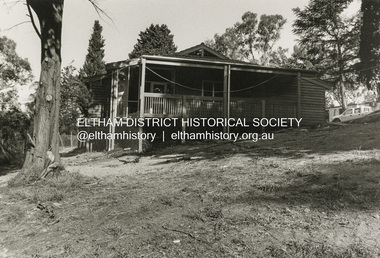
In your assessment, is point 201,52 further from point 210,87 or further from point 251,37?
point 251,37

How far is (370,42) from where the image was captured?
30.9m

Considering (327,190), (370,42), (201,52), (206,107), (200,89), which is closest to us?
(327,190)

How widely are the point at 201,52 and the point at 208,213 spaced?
17.8 m

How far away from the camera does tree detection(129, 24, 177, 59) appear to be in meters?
42.5

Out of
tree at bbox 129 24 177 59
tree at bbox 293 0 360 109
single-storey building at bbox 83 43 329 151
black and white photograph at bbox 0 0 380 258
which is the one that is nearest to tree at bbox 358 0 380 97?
tree at bbox 293 0 360 109

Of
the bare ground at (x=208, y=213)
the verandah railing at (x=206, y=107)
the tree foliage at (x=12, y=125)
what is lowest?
the bare ground at (x=208, y=213)

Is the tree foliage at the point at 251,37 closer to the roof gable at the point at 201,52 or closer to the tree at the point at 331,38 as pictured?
the tree at the point at 331,38

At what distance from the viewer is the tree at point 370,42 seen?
1183 inches

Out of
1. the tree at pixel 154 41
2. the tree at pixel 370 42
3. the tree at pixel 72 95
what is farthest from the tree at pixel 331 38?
the tree at pixel 72 95

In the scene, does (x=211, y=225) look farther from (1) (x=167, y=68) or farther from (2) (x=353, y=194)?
(1) (x=167, y=68)

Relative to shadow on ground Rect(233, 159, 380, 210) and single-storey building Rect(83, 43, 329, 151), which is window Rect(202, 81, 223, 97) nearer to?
single-storey building Rect(83, 43, 329, 151)

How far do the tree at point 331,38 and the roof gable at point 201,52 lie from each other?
23436 millimetres

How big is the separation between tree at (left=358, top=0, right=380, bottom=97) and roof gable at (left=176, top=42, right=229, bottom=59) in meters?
18.9

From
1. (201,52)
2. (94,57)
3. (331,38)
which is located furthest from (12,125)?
(331,38)
